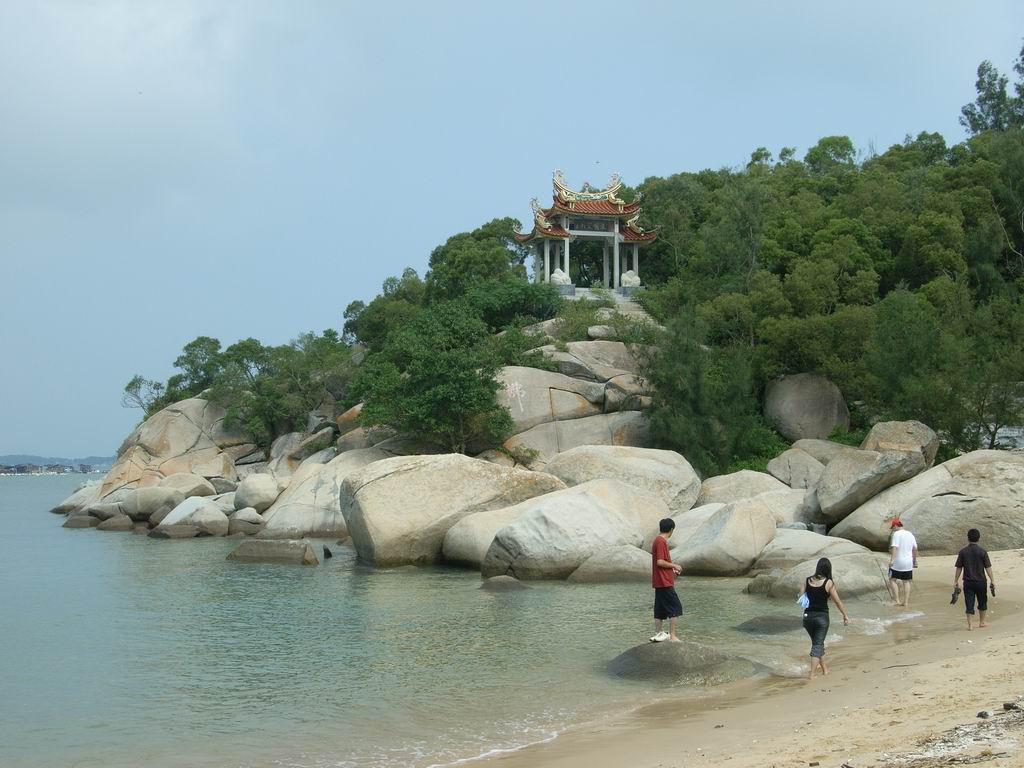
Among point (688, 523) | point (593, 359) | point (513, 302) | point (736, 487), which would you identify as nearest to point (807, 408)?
point (593, 359)

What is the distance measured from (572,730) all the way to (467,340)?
75.8 ft

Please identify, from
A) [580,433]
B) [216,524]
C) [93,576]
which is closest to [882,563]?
[580,433]

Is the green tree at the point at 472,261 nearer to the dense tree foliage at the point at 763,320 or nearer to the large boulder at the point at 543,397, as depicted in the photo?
the dense tree foliage at the point at 763,320

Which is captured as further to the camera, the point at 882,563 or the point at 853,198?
the point at 853,198

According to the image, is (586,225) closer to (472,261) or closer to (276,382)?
(472,261)

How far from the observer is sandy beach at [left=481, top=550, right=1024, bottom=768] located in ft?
19.5

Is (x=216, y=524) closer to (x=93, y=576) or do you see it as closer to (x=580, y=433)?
(x=93, y=576)

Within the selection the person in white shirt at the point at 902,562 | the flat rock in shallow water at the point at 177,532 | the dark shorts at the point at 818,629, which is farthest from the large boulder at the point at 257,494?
the dark shorts at the point at 818,629

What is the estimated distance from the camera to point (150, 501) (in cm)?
3441

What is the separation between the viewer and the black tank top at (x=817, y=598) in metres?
9.80

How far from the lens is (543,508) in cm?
1834

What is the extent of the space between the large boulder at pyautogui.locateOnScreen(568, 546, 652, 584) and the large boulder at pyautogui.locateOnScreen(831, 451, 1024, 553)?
4.78 meters

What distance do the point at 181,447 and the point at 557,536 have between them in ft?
103

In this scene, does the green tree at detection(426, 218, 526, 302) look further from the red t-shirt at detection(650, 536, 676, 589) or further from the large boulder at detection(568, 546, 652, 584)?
the red t-shirt at detection(650, 536, 676, 589)
